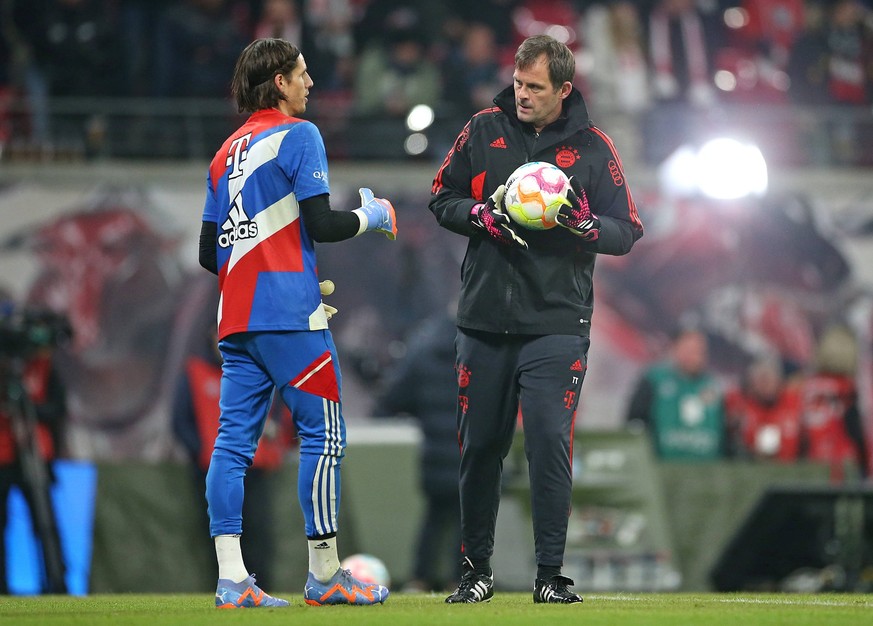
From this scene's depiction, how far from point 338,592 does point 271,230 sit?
1.38 metres

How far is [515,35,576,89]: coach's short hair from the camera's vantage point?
205 inches

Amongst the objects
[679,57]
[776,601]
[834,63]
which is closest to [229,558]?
[776,601]

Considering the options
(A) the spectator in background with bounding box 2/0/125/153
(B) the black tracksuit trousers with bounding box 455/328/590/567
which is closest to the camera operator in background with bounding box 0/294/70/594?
(A) the spectator in background with bounding box 2/0/125/153

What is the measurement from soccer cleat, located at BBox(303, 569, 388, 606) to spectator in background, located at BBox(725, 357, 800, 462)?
864 centimetres

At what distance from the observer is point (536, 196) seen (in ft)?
16.3

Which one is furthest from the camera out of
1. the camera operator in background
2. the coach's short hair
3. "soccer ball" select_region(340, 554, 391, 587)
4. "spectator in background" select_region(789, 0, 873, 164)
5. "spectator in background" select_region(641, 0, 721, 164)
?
"spectator in background" select_region(789, 0, 873, 164)

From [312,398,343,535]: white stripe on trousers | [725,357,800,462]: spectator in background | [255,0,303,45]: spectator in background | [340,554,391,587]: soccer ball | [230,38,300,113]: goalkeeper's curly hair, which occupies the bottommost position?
[340,554,391,587]: soccer ball

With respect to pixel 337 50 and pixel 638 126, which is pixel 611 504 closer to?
pixel 638 126

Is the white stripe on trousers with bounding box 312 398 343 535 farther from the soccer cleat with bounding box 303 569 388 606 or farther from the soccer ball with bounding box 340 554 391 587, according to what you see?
the soccer ball with bounding box 340 554 391 587

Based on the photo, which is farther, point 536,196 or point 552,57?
point 552,57

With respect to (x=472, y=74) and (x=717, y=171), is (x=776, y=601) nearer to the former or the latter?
(x=717, y=171)

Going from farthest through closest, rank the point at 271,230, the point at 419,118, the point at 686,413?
the point at 419,118
the point at 686,413
the point at 271,230

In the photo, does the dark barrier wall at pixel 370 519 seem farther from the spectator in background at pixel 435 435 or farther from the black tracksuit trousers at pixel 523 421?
the black tracksuit trousers at pixel 523 421

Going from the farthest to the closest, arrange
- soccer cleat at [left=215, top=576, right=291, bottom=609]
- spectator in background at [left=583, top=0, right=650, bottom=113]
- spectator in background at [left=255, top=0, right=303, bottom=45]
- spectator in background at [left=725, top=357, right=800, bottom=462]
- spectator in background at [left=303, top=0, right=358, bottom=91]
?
1. spectator in background at [left=583, top=0, right=650, bottom=113]
2. spectator in background at [left=303, top=0, right=358, bottom=91]
3. spectator in background at [left=255, top=0, right=303, bottom=45]
4. spectator in background at [left=725, top=357, right=800, bottom=462]
5. soccer cleat at [left=215, top=576, right=291, bottom=609]
